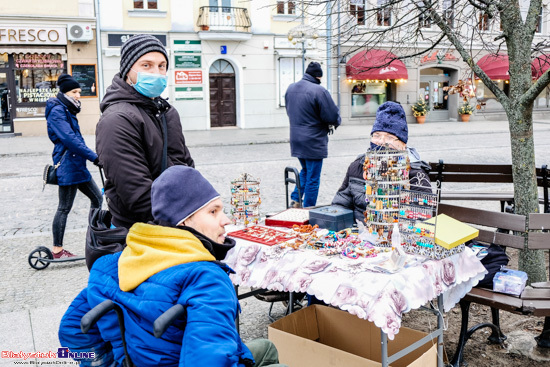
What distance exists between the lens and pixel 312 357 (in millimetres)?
3006

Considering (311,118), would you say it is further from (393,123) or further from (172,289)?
(172,289)

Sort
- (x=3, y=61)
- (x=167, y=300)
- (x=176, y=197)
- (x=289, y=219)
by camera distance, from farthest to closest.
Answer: (x=3, y=61), (x=289, y=219), (x=176, y=197), (x=167, y=300)

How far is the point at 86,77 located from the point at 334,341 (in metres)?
20.9

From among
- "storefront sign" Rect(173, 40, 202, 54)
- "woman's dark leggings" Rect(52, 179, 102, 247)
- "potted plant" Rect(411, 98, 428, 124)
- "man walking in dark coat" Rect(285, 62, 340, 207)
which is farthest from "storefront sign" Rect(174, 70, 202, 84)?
"woman's dark leggings" Rect(52, 179, 102, 247)

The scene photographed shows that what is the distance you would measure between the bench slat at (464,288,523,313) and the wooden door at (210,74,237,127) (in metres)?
21.9

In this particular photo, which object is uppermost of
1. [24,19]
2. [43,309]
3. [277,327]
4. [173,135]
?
[24,19]

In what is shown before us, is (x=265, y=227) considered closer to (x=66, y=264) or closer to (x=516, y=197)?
(x=516, y=197)

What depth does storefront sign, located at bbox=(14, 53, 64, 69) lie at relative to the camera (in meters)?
21.3

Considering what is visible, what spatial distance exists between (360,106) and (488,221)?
23.6 m

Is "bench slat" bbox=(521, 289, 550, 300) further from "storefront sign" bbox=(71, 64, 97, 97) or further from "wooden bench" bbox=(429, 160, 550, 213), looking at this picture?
"storefront sign" bbox=(71, 64, 97, 97)

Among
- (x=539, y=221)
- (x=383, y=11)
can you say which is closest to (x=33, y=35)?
(x=383, y=11)

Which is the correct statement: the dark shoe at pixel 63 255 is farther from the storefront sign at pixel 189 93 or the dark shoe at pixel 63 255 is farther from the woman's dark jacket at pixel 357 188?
the storefront sign at pixel 189 93

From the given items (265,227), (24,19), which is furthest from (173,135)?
(24,19)

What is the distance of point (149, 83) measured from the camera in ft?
10.4
